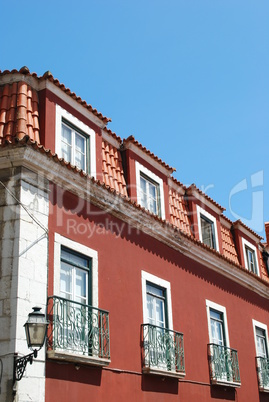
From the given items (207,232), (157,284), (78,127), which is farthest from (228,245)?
(78,127)

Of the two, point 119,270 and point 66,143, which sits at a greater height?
point 66,143

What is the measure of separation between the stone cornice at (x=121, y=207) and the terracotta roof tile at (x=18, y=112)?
457 mm

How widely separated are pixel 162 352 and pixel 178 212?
3.89 metres

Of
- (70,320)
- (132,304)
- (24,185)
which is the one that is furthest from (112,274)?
(24,185)

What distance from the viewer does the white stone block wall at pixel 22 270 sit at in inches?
313

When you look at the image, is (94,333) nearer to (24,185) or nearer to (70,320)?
(70,320)

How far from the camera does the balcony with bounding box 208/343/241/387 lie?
43.4 feet

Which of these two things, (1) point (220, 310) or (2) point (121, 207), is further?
(1) point (220, 310)

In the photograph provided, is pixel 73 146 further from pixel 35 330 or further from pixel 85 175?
pixel 35 330

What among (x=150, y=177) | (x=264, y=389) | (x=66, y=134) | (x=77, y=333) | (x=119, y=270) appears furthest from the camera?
(x=264, y=389)

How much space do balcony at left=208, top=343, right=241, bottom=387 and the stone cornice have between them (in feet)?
6.86

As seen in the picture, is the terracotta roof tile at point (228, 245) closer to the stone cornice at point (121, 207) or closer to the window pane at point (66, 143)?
the stone cornice at point (121, 207)

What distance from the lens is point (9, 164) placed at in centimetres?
913

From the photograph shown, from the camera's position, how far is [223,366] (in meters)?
13.7
